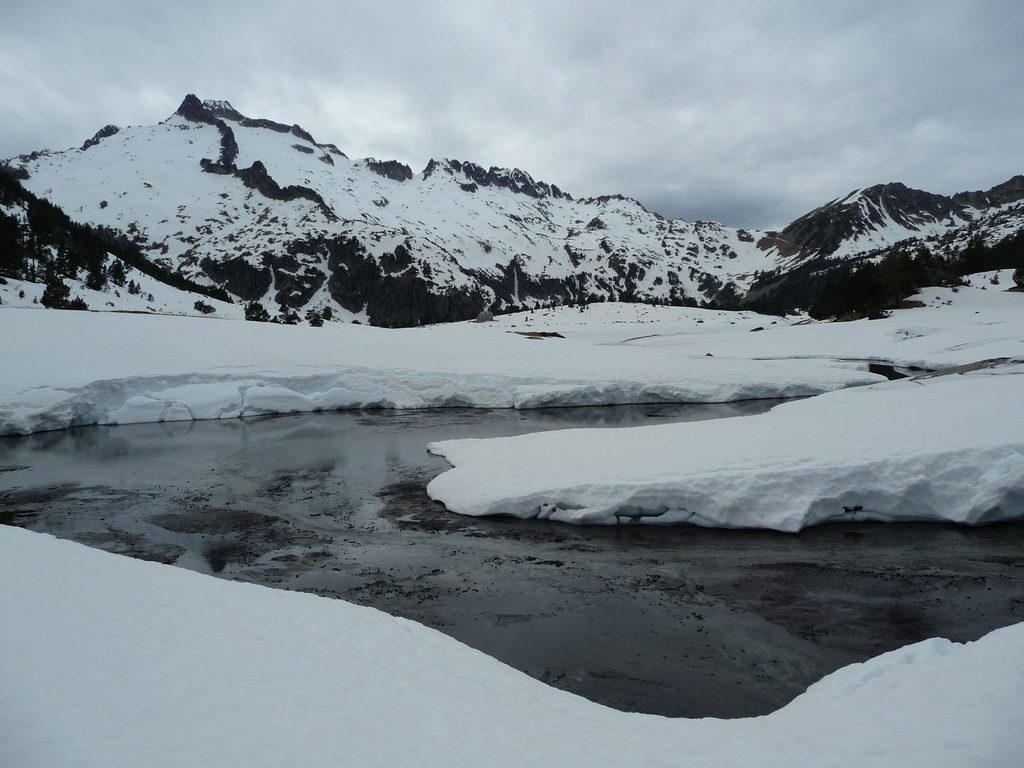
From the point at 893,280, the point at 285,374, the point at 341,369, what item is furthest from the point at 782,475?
the point at 893,280

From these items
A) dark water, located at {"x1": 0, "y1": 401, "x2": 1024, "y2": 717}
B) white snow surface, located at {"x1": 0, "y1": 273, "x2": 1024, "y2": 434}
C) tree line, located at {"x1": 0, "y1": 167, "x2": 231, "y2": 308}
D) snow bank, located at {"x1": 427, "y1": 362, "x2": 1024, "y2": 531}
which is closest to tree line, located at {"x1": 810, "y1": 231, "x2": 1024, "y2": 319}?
white snow surface, located at {"x1": 0, "y1": 273, "x2": 1024, "y2": 434}

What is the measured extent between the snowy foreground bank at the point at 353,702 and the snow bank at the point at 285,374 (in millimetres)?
19287

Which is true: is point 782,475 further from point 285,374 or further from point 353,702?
point 285,374

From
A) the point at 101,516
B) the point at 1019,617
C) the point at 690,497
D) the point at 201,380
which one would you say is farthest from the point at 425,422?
the point at 1019,617

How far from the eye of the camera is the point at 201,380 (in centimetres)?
2450

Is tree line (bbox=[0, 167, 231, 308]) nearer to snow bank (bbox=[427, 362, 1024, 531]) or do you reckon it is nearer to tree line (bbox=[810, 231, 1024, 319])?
snow bank (bbox=[427, 362, 1024, 531])

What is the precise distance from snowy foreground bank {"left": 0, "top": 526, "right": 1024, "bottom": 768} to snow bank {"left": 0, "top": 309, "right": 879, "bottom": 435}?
1929 centimetres

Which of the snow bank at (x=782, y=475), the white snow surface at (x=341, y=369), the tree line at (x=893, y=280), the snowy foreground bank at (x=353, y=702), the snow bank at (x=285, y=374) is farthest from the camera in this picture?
the tree line at (x=893, y=280)

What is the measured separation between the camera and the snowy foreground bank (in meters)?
3.50

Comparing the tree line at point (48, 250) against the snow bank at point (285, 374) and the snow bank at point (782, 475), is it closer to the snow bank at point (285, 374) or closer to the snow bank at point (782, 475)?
the snow bank at point (285, 374)

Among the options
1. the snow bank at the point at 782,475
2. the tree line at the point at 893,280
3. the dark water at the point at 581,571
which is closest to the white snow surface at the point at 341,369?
the dark water at the point at 581,571

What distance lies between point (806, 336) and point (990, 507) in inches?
1537

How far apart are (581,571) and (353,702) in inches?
211

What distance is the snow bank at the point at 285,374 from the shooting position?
22.5 m
